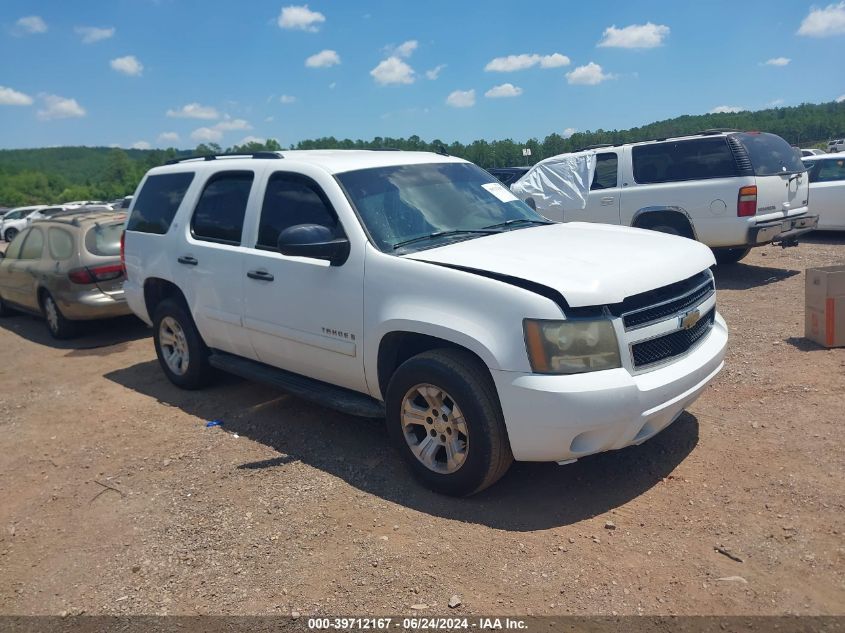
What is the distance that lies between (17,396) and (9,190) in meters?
95.8

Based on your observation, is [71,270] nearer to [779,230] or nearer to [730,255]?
[779,230]

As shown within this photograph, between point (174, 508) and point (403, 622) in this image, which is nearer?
point (403, 622)

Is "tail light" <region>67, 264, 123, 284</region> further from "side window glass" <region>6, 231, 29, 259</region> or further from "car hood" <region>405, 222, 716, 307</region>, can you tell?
"car hood" <region>405, 222, 716, 307</region>

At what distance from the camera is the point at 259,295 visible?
4.93 metres

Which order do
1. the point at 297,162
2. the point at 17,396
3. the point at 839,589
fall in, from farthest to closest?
the point at 17,396 → the point at 297,162 → the point at 839,589

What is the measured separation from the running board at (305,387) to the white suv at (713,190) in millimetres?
5183

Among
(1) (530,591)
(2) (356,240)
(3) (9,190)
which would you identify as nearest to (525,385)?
(1) (530,591)

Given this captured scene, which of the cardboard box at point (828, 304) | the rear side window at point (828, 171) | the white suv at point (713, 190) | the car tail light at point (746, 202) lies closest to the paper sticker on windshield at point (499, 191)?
the cardboard box at point (828, 304)

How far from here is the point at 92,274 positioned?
27.4 ft

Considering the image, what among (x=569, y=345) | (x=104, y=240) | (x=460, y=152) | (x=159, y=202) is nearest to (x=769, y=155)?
(x=569, y=345)

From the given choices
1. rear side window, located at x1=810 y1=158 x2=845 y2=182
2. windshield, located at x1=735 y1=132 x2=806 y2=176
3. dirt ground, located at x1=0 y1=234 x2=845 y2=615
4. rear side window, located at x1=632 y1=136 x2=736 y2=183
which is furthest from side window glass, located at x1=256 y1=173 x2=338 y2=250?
rear side window, located at x1=810 y1=158 x2=845 y2=182

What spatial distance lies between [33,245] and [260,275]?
242 inches

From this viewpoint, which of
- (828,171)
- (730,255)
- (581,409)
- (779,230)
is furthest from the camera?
(828,171)

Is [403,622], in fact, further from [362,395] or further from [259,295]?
[259,295]
